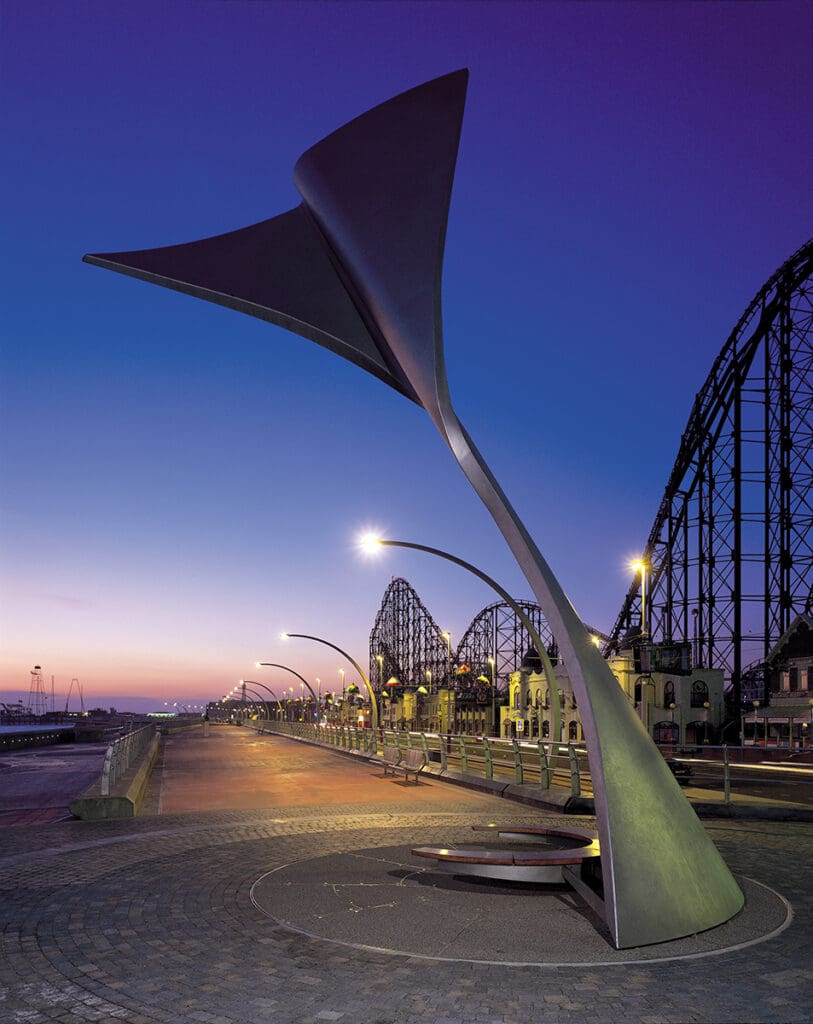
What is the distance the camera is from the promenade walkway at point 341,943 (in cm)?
497

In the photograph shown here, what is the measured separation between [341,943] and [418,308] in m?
5.67

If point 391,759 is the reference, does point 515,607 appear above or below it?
above

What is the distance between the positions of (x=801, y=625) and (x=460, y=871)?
42571 mm

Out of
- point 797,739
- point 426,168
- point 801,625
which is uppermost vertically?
Result: point 426,168

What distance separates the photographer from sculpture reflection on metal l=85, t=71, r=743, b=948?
6668 mm

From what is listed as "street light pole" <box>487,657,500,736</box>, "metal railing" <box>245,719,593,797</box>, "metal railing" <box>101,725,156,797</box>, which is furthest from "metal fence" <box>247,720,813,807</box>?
"street light pole" <box>487,657,500,736</box>

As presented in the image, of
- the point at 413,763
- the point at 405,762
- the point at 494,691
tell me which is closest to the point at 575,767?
the point at 413,763

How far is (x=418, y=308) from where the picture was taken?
876 centimetres

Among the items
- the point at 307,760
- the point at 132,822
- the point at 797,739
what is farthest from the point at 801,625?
the point at 132,822

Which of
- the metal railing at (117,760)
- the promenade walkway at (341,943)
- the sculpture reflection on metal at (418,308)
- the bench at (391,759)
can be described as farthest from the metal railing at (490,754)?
the sculpture reflection on metal at (418,308)

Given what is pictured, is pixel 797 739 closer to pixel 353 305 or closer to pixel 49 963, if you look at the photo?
pixel 353 305

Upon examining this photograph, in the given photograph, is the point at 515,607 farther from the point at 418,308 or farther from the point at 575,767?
the point at 418,308

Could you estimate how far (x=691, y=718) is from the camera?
161 ft

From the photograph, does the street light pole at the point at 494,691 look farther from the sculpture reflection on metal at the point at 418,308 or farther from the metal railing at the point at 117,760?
the sculpture reflection on metal at the point at 418,308
